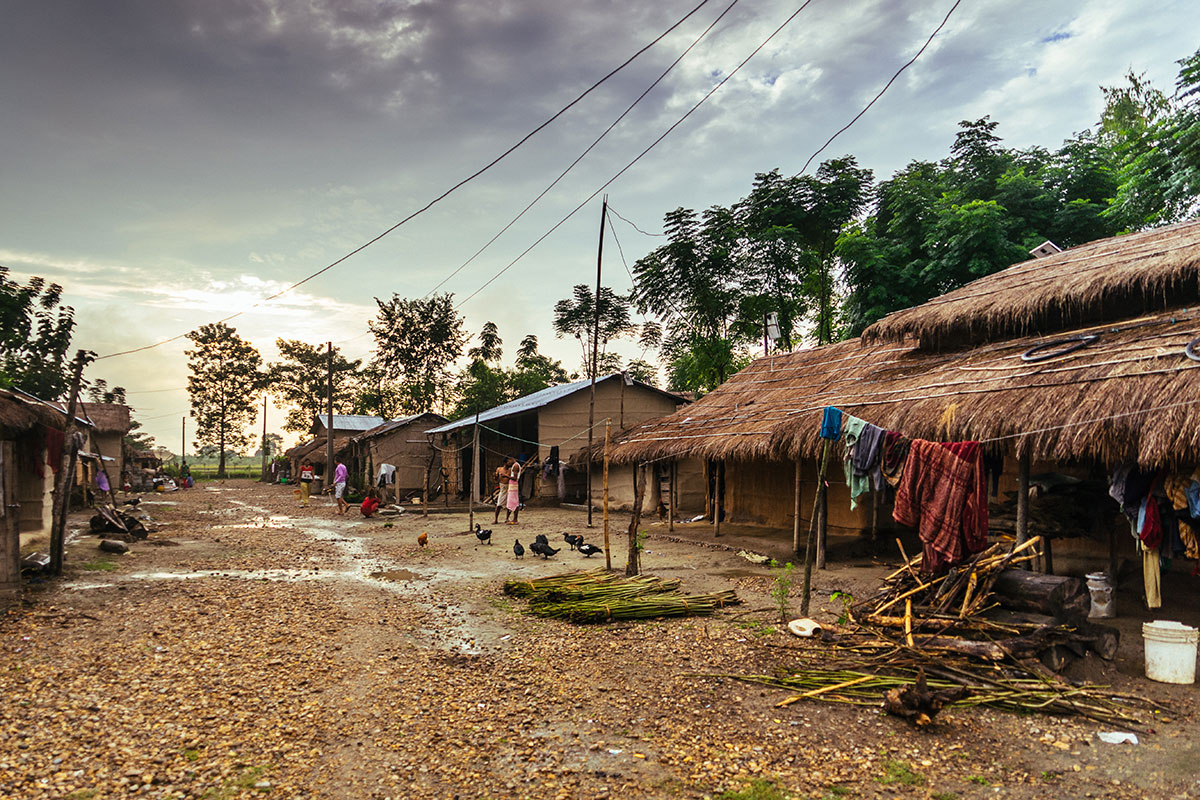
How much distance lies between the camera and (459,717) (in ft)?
17.3

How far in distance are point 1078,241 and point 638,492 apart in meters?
17.5

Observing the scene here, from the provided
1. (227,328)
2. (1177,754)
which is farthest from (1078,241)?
(227,328)

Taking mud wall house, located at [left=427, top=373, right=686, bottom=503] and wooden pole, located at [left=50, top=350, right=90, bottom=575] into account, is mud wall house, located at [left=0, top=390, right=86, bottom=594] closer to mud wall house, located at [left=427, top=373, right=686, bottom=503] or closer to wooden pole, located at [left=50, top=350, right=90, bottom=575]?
wooden pole, located at [left=50, top=350, right=90, bottom=575]

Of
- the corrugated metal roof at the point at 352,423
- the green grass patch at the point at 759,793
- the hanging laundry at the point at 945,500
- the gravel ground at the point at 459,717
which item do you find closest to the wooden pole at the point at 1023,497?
the hanging laundry at the point at 945,500

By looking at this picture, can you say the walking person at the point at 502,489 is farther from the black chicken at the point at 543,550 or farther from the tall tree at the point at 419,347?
the tall tree at the point at 419,347

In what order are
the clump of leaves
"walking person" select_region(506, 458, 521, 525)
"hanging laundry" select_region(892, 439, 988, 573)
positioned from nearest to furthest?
"hanging laundry" select_region(892, 439, 988, 573) → the clump of leaves → "walking person" select_region(506, 458, 521, 525)

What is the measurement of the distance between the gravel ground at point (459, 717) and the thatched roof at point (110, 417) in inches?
956

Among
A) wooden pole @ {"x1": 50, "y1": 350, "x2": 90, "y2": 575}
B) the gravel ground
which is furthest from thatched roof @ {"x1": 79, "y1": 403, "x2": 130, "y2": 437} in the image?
the gravel ground

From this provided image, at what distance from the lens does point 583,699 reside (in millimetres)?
5664

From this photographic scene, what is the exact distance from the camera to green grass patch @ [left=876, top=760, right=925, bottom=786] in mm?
4234

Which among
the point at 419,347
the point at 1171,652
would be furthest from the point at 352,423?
the point at 1171,652

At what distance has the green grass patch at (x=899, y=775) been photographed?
4.23 meters

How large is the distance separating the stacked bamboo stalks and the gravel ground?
0.24 m

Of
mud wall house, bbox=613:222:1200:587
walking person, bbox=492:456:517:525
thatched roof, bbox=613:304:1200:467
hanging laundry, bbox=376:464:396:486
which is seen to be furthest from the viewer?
hanging laundry, bbox=376:464:396:486
